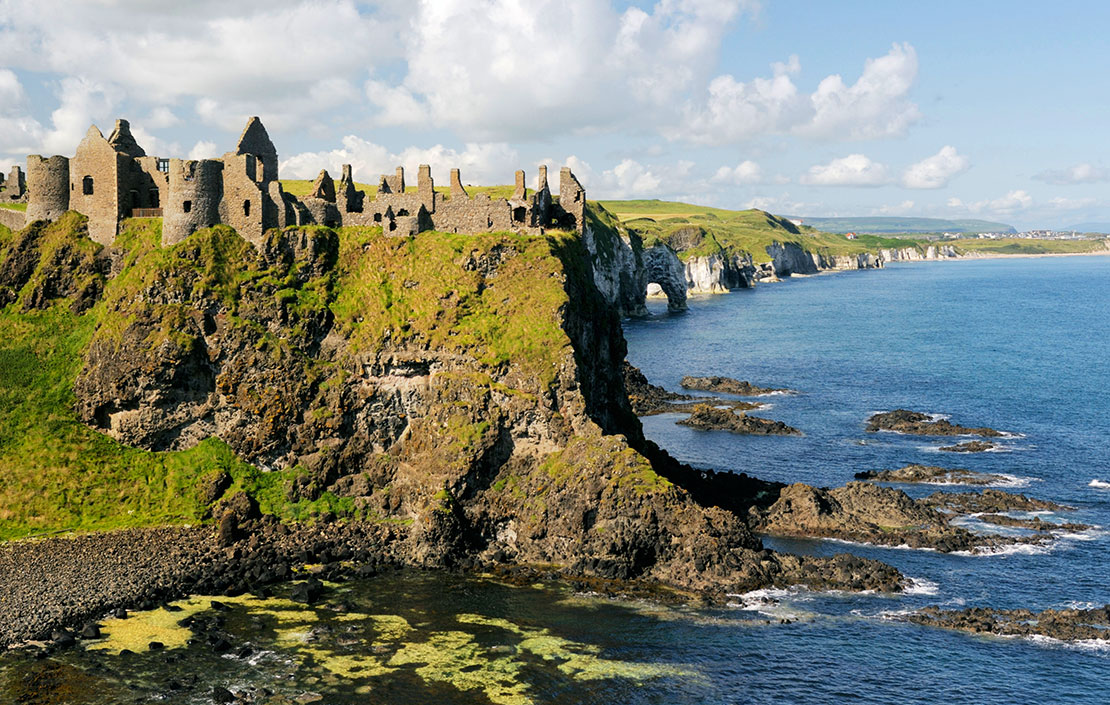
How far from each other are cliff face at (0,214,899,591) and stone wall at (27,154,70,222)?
97.7 inches

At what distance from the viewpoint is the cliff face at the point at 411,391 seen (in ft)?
219

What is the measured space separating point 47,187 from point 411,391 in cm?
4021

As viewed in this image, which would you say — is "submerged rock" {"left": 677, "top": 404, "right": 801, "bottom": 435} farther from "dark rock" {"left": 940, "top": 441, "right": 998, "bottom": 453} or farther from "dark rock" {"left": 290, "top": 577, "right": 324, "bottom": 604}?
"dark rock" {"left": 290, "top": 577, "right": 324, "bottom": 604}

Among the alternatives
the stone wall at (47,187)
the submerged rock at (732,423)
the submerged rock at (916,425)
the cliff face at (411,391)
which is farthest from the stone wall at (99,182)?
the submerged rock at (916,425)

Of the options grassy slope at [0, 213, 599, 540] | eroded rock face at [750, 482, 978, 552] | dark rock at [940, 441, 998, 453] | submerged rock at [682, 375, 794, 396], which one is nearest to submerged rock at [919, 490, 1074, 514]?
eroded rock face at [750, 482, 978, 552]

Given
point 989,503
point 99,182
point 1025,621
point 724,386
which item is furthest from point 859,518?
point 99,182

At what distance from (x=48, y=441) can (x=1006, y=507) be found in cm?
7987

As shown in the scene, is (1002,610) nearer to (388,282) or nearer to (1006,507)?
(1006,507)

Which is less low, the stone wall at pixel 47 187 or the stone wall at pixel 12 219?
the stone wall at pixel 47 187

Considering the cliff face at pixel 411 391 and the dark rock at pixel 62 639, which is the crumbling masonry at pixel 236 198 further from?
the dark rock at pixel 62 639

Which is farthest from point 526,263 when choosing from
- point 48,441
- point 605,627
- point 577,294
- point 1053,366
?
point 1053,366

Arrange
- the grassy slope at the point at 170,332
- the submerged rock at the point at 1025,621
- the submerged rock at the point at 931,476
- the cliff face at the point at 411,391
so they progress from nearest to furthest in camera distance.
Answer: the submerged rock at the point at 1025,621, the cliff face at the point at 411,391, the grassy slope at the point at 170,332, the submerged rock at the point at 931,476

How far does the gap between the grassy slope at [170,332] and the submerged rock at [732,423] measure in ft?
127

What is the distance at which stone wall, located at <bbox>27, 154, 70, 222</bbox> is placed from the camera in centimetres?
8356
